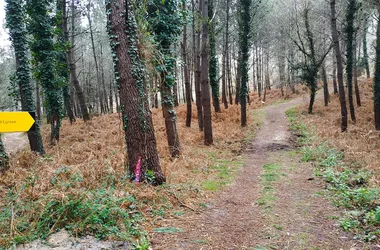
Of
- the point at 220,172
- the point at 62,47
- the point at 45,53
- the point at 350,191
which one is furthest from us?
the point at 62,47

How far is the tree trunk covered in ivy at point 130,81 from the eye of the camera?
16.7ft

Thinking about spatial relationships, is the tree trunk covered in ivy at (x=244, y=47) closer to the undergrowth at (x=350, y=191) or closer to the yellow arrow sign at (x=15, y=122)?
the undergrowth at (x=350, y=191)

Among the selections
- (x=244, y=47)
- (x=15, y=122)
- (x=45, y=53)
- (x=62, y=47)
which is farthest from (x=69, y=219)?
(x=244, y=47)

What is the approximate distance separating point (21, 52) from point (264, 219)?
8746 millimetres

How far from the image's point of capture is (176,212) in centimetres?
469

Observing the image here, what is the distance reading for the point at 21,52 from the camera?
337 inches

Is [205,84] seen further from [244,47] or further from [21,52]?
[21,52]

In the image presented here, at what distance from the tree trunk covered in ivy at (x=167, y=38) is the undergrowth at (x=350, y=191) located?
4.60m

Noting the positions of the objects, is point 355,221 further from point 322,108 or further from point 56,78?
point 322,108

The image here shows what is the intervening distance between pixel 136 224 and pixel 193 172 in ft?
12.2

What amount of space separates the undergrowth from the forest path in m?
0.24

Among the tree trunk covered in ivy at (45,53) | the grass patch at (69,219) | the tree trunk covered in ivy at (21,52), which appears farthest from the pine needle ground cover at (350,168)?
the tree trunk covered in ivy at (45,53)

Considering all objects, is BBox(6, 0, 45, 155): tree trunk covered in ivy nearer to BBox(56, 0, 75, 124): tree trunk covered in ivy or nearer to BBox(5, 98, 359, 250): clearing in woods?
BBox(56, 0, 75, 124): tree trunk covered in ivy

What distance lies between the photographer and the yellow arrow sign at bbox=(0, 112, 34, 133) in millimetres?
3080
